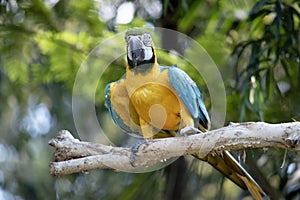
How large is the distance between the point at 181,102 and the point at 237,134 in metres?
0.48

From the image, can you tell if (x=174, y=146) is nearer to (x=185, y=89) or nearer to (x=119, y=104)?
(x=185, y=89)

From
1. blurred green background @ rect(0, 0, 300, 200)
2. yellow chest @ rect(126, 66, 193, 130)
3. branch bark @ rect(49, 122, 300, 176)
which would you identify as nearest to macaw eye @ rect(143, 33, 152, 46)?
yellow chest @ rect(126, 66, 193, 130)

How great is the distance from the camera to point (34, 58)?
3699mm

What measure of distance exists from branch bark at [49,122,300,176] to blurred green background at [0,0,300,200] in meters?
0.76

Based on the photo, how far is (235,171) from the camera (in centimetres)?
233

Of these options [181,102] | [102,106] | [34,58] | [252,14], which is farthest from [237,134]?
[34,58]

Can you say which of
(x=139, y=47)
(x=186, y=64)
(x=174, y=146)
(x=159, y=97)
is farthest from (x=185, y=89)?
(x=186, y=64)

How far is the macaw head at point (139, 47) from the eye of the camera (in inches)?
88.9

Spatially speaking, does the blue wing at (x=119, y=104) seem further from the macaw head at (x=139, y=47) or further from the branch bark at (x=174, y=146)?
the branch bark at (x=174, y=146)

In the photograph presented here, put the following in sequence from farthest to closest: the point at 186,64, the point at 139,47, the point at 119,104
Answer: the point at 186,64 → the point at 119,104 → the point at 139,47

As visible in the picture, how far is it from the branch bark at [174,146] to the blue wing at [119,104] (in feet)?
0.95

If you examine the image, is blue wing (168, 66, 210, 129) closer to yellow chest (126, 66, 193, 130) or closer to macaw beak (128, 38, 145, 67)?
yellow chest (126, 66, 193, 130)

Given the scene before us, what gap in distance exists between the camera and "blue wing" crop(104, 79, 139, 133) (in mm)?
2406

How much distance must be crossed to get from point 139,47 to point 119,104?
297 millimetres
